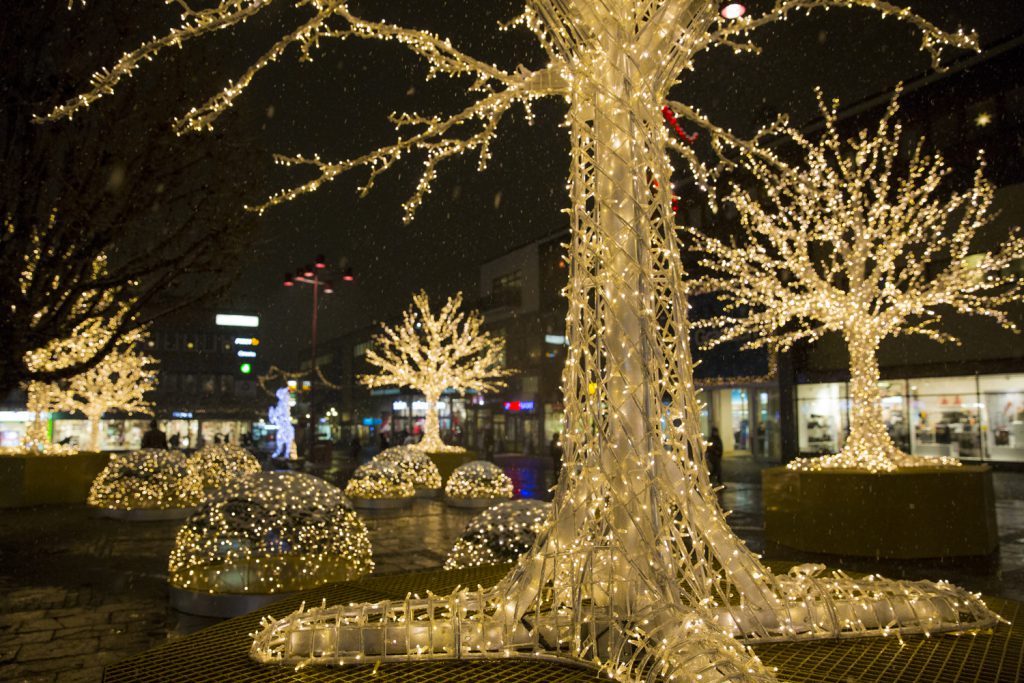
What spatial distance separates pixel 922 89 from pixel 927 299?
17793 mm

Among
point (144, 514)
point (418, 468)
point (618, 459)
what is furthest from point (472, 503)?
point (618, 459)

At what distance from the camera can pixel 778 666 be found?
2918 mm

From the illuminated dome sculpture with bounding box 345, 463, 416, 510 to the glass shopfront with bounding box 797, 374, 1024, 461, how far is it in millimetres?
18381

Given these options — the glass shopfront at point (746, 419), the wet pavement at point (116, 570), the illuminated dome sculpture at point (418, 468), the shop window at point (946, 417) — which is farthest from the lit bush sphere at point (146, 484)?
the shop window at point (946, 417)

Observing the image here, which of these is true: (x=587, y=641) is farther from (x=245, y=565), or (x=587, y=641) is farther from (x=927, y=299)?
(x=927, y=299)

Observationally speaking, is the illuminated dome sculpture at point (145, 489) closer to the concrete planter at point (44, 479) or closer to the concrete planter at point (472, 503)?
the concrete planter at point (44, 479)

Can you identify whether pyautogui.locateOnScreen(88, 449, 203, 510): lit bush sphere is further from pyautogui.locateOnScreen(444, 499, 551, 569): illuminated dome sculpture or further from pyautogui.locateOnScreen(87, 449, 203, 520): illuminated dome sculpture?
pyautogui.locateOnScreen(444, 499, 551, 569): illuminated dome sculpture

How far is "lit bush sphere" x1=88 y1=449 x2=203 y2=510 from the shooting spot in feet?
43.6

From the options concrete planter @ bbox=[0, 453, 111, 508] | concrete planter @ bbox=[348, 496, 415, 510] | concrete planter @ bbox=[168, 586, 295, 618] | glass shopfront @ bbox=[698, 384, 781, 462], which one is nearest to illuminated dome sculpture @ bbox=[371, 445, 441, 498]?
concrete planter @ bbox=[348, 496, 415, 510]

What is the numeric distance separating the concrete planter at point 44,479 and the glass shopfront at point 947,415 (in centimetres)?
2388

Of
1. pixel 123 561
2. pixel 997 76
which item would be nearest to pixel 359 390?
pixel 997 76

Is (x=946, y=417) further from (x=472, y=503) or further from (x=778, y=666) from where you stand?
Answer: (x=778, y=666)

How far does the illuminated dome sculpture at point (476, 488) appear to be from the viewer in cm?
1517

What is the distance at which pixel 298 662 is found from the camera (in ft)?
9.95
